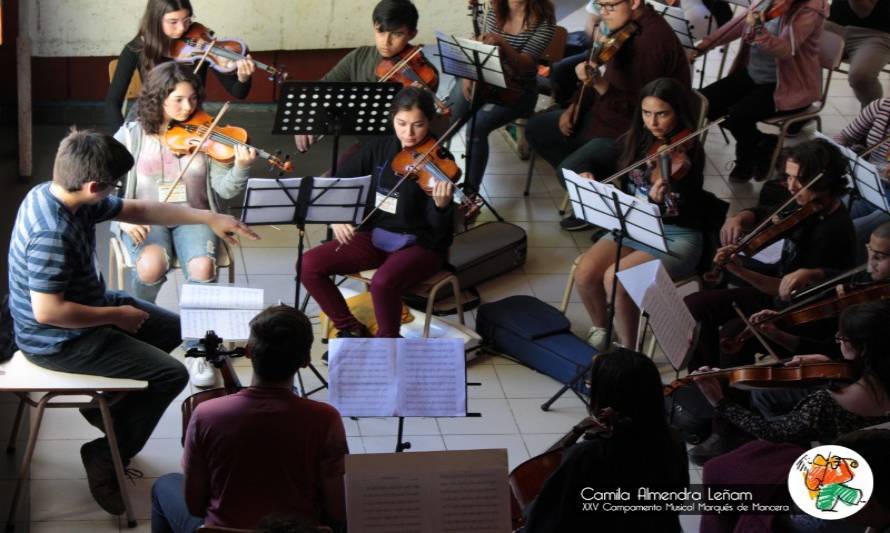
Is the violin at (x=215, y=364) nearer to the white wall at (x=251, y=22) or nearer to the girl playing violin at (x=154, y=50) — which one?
the girl playing violin at (x=154, y=50)

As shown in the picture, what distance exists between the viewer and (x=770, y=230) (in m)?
4.88

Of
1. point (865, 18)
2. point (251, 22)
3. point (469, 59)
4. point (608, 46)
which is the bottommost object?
point (251, 22)

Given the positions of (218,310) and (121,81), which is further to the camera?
(121,81)

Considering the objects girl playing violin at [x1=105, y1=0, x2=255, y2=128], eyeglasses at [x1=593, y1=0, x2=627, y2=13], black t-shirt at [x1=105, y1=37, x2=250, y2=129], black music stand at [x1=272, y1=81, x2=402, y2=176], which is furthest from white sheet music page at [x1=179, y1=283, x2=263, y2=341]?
eyeglasses at [x1=593, y1=0, x2=627, y2=13]

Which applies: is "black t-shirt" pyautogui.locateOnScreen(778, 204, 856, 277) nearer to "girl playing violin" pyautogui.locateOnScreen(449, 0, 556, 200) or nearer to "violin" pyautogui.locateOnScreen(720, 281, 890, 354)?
"violin" pyautogui.locateOnScreen(720, 281, 890, 354)

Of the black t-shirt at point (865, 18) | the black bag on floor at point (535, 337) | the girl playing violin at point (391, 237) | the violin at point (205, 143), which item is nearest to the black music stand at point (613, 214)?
the black bag on floor at point (535, 337)

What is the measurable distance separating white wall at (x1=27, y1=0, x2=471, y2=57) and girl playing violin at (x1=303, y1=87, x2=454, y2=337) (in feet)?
6.28

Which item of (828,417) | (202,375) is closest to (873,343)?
(828,417)

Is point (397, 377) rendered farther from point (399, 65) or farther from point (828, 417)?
point (399, 65)

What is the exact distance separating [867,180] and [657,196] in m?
0.98

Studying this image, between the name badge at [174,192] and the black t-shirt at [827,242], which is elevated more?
the black t-shirt at [827,242]

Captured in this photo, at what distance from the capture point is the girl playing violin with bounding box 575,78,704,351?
5.17m

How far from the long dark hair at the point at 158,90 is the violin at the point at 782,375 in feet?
7.77

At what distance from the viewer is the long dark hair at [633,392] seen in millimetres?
3096
